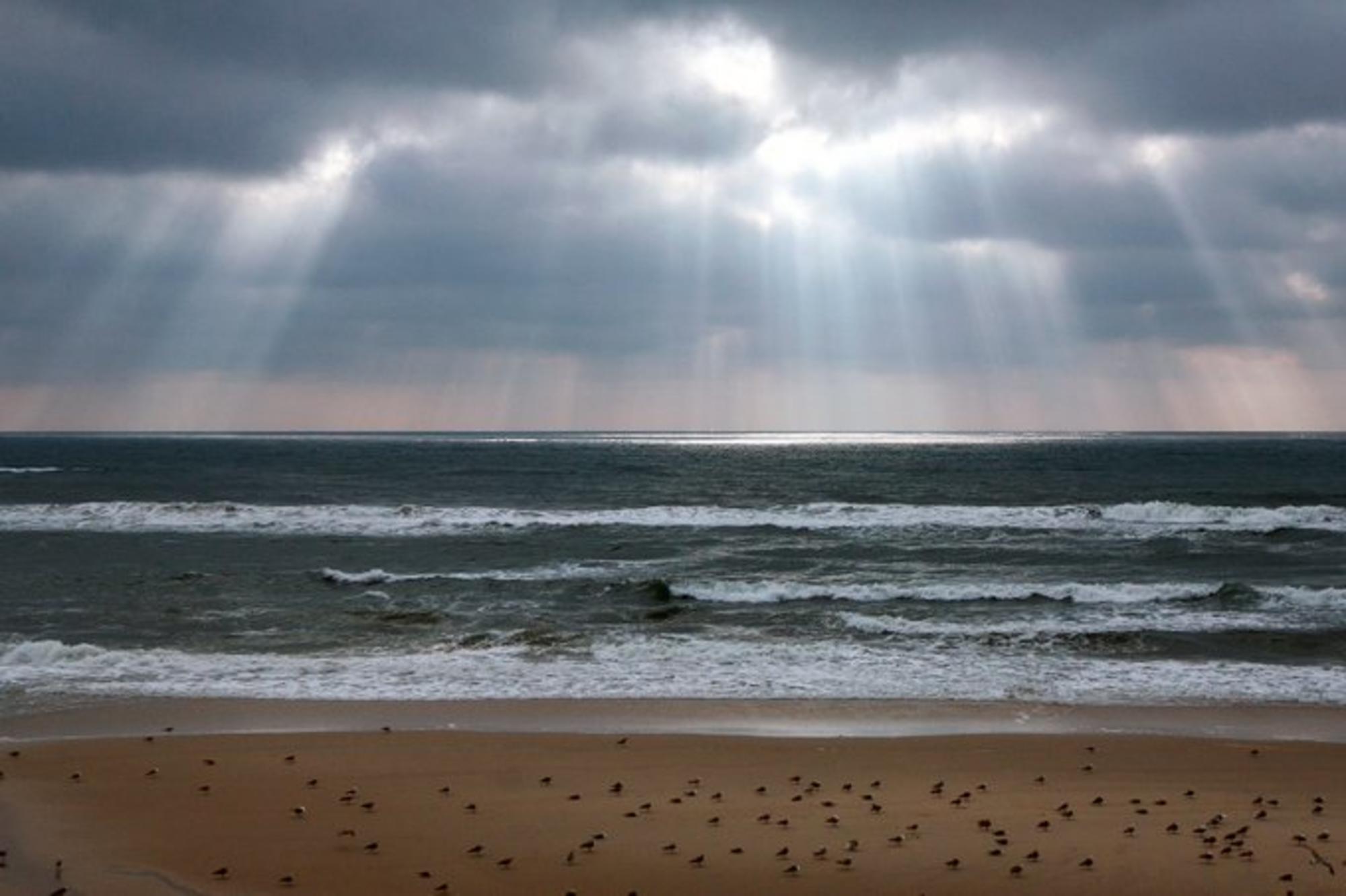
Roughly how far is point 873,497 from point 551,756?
36.6m

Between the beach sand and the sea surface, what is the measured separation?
2.41 metres

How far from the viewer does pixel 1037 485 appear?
5125 centimetres

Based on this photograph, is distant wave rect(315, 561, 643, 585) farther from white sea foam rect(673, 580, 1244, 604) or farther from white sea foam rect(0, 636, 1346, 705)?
white sea foam rect(0, 636, 1346, 705)

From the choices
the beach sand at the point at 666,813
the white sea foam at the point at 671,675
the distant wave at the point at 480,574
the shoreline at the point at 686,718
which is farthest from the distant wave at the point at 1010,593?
the beach sand at the point at 666,813

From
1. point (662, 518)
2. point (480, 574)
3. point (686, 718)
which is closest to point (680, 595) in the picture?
point (480, 574)

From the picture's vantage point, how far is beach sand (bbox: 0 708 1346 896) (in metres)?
6.93

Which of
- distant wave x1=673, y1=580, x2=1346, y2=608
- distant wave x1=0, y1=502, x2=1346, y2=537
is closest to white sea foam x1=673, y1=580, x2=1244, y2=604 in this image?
distant wave x1=673, y1=580, x2=1346, y2=608

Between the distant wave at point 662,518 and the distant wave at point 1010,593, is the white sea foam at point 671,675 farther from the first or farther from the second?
the distant wave at point 662,518

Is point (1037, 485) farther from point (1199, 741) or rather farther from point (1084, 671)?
point (1199, 741)

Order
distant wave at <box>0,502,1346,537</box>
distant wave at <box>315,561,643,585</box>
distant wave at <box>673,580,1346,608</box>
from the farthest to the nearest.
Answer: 1. distant wave at <box>0,502,1346,537</box>
2. distant wave at <box>315,561,643,585</box>
3. distant wave at <box>673,580,1346,608</box>

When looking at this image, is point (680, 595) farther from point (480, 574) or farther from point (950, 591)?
point (480, 574)

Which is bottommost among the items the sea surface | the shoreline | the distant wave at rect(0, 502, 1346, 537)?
the shoreline

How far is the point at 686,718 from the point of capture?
37.4 feet

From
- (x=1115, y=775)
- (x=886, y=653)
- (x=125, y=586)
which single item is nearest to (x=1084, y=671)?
(x=886, y=653)
